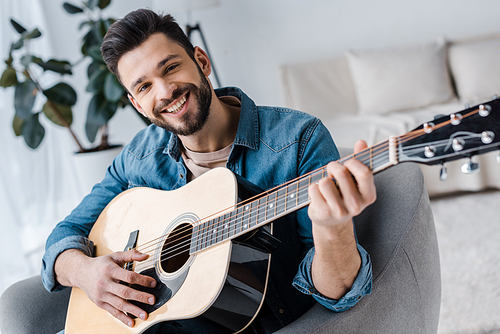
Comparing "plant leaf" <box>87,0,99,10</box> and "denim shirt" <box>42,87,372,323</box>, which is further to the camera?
"plant leaf" <box>87,0,99,10</box>

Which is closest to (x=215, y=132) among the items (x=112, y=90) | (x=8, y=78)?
(x=112, y=90)

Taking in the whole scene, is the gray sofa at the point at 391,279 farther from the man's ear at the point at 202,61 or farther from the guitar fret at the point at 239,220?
the man's ear at the point at 202,61

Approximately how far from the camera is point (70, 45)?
3.12 meters

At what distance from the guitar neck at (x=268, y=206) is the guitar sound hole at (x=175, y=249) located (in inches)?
1.7

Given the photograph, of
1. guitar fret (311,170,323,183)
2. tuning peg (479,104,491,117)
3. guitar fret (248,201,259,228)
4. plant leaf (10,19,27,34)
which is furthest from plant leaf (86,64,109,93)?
tuning peg (479,104,491,117)

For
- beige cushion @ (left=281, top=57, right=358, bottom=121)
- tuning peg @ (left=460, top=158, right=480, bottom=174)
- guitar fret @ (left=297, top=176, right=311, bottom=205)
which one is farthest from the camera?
beige cushion @ (left=281, top=57, right=358, bottom=121)

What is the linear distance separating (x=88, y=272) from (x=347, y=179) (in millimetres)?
738

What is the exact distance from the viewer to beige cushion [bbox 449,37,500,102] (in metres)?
2.62

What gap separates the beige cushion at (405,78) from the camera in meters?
2.69

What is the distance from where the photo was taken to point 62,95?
7.46ft

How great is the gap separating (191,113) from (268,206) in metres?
0.45

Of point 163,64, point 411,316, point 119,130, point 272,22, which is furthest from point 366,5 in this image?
point 411,316

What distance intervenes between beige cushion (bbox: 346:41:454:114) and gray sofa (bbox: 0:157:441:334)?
1.84 metres

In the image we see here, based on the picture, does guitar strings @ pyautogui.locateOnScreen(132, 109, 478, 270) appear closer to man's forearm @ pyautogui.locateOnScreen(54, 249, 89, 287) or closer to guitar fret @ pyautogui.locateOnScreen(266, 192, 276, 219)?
guitar fret @ pyautogui.locateOnScreen(266, 192, 276, 219)
